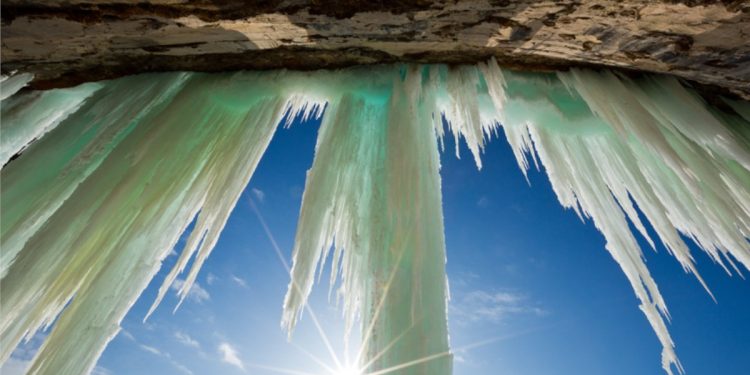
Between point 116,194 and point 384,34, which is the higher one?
point 384,34

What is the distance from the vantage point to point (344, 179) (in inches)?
69.1

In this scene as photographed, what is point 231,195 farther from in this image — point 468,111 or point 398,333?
point 468,111

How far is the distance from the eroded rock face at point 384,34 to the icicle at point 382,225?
268 mm

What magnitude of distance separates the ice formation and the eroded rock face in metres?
0.12

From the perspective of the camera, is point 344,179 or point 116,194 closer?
point 116,194

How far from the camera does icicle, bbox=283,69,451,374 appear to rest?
4.30 ft

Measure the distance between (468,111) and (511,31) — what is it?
1.40 feet

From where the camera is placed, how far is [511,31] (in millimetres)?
1299

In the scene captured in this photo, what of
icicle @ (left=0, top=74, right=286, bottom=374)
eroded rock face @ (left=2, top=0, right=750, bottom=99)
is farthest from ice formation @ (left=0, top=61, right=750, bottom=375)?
eroded rock face @ (left=2, top=0, right=750, bottom=99)

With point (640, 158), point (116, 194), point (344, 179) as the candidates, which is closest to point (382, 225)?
point (344, 179)

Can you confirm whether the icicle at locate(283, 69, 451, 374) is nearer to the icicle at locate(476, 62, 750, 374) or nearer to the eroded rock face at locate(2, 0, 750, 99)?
the eroded rock face at locate(2, 0, 750, 99)

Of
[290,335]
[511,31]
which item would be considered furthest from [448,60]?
[290,335]

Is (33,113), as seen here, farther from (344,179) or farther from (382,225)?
(382,225)

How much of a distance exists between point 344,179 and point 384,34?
59 cm
